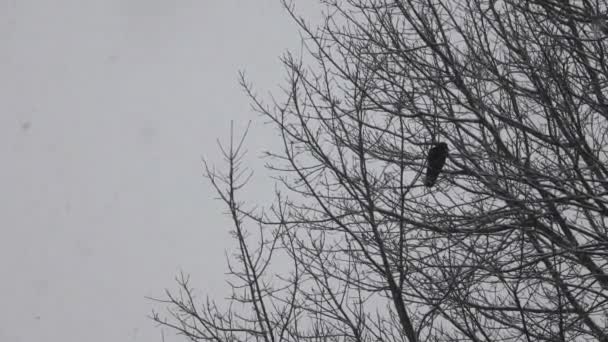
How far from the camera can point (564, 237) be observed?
4.18 metres

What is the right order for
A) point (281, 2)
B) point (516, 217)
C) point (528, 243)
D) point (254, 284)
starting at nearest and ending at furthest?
point (254, 284)
point (516, 217)
point (528, 243)
point (281, 2)

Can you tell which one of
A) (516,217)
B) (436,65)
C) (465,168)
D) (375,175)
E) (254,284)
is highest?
(436,65)

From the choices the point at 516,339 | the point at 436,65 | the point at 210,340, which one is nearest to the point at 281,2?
the point at 436,65

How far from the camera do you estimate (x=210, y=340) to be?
353 centimetres

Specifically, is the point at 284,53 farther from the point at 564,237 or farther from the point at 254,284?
the point at 564,237

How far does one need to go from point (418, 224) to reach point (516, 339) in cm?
127

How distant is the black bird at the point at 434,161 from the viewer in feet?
12.2

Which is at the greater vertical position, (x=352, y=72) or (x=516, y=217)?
(x=352, y=72)

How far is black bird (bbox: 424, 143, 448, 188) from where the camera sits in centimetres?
372

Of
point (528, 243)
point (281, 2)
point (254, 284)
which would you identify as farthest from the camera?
point (281, 2)

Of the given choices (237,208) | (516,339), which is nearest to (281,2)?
(237,208)

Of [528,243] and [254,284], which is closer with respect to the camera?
[254,284]

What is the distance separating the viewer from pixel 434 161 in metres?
3.79

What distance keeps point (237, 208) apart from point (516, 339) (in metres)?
2.62
